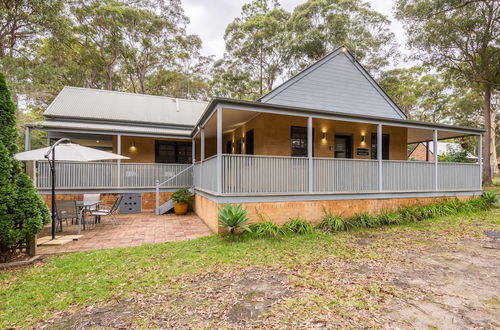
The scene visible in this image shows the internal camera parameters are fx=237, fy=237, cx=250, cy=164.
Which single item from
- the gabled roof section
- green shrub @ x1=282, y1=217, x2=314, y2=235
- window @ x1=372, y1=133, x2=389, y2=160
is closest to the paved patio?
green shrub @ x1=282, y1=217, x2=314, y2=235

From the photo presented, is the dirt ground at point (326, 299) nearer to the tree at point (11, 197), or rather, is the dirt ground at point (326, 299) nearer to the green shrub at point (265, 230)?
the green shrub at point (265, 230)

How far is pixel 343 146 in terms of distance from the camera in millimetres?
10922

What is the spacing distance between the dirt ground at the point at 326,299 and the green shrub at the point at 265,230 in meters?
1.76

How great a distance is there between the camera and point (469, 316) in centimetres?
308

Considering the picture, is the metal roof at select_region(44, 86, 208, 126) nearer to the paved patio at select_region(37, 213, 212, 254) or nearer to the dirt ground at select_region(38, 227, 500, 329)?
the paved patio at select_region(37, 213, 212, 254)

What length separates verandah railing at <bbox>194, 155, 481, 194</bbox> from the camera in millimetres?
6613

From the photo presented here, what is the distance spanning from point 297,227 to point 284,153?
11.2ft

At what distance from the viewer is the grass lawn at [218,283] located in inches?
123

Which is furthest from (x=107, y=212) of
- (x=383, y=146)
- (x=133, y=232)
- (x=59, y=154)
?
(x=383, y=146)

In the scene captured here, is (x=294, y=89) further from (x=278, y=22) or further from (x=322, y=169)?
(x=278, y=22)

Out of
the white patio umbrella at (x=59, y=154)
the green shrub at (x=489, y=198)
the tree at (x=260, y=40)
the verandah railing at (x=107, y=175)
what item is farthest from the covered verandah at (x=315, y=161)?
the tree at (x=260, y=40)

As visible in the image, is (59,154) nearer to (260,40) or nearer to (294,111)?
(294,111)

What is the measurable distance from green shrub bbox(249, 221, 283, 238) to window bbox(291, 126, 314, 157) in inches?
155

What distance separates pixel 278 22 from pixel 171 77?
1298cm
